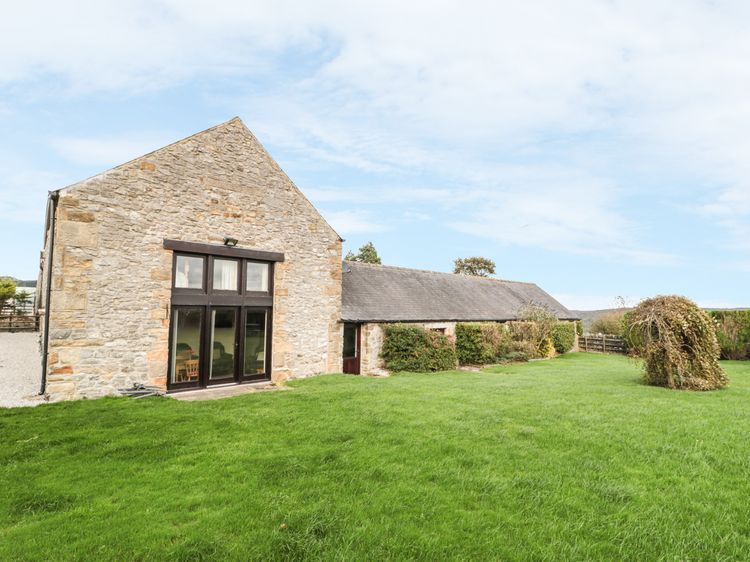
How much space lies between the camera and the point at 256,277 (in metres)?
12.6

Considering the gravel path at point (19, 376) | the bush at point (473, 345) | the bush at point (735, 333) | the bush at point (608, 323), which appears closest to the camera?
the gravel path at point (19, 376)

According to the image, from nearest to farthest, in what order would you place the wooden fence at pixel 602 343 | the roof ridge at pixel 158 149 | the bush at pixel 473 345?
the roof ridge at pixel 158 149 < the bush at pixel 473 345 < the wooden fence at pixel 602 343

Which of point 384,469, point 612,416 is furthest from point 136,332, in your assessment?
point 612,416

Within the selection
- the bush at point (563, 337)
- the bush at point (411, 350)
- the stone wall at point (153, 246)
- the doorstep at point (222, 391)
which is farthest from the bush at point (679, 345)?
the bush at point (563, 337)

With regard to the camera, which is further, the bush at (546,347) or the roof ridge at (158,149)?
the bush at (546,347)

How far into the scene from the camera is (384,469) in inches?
190

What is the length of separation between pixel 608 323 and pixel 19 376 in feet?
109

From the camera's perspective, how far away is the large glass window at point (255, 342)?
40.3 ft

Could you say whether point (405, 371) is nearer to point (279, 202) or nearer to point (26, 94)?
point (279, 202)

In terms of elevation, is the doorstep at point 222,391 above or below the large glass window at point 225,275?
below

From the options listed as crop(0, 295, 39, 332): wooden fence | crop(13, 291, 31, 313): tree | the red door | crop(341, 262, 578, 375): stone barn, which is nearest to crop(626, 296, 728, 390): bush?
crop(341, 262, 578, 375): stone barn

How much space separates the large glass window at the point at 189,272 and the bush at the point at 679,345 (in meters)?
13.1

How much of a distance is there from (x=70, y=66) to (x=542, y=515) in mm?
12913

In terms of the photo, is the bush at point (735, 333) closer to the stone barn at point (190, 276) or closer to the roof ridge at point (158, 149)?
the stone barn at point (190, 276)
